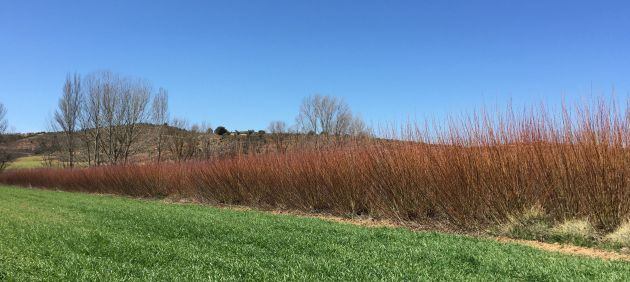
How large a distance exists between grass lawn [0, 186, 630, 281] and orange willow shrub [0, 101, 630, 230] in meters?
2.79

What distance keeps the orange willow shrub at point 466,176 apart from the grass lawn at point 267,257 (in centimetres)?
279

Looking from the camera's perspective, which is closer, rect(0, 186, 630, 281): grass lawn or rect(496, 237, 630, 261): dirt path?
rect(0, 186, 630, 281): grass lawn

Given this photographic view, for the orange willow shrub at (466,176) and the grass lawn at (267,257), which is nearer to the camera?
the grass lawn at (267,257)

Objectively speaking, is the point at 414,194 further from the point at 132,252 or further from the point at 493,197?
the point at 132,252

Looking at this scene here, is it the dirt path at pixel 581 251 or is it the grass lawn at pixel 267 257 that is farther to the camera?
the dirt path at pixel 581 251

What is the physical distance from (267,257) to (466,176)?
20.6ft

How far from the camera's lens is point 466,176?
10.8m

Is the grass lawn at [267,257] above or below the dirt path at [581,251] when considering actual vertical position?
above

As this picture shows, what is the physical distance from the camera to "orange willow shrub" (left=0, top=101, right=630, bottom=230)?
877 centimetres

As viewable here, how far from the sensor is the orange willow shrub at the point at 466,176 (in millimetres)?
8766

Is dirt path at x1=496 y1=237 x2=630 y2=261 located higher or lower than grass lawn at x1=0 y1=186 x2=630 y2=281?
lower

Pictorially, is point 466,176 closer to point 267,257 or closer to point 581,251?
point 581,251

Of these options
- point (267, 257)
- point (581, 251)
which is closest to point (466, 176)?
point (581, 251)

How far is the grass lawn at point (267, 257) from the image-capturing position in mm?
5090
